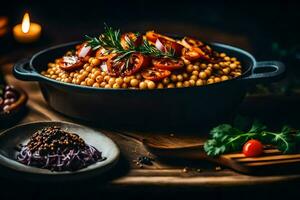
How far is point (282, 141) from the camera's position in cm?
237

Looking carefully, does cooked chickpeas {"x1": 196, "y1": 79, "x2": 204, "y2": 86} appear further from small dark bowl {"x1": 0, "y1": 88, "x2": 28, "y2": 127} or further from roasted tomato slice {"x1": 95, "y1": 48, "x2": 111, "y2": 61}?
small dark bowl {"x1": 0, "y1": 88, "x2": 28, "y2": 127}

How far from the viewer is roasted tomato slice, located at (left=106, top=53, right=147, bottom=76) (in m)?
2.71

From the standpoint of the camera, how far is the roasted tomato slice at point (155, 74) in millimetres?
2646

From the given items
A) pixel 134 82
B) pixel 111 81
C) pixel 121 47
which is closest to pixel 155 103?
pixel 134 82

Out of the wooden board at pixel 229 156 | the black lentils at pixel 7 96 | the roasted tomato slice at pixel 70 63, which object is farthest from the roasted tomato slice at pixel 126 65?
the black lentils at pixel 7 96

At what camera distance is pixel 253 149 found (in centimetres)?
231

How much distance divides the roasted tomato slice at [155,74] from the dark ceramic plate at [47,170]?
385 mm

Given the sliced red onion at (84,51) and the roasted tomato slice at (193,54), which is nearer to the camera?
the roasted tomato slice at (193,54)

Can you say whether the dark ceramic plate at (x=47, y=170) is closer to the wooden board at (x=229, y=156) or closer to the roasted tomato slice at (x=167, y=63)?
the wooden board at (x=229, y=156)

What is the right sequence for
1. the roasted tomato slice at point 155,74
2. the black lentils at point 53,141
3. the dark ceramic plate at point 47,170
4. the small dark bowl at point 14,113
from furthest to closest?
1. the small dark bowl at point 14,113
2. the roasted tomato slice at point 155,74
3. the black lentils at point 53,141
4. the dark ceramic plate at point 47,170

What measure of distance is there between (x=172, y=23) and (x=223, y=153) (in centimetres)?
331

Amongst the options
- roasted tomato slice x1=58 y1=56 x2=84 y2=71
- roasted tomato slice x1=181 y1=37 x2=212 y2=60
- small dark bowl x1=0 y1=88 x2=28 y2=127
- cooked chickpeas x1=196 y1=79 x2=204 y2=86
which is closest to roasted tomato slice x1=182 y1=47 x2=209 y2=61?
roasted tomato slice x1=181 y1=37 x2=212 y2=60

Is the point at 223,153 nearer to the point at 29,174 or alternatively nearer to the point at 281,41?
the point at 29,174

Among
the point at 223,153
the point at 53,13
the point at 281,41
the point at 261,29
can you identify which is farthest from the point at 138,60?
the point at 53,13
